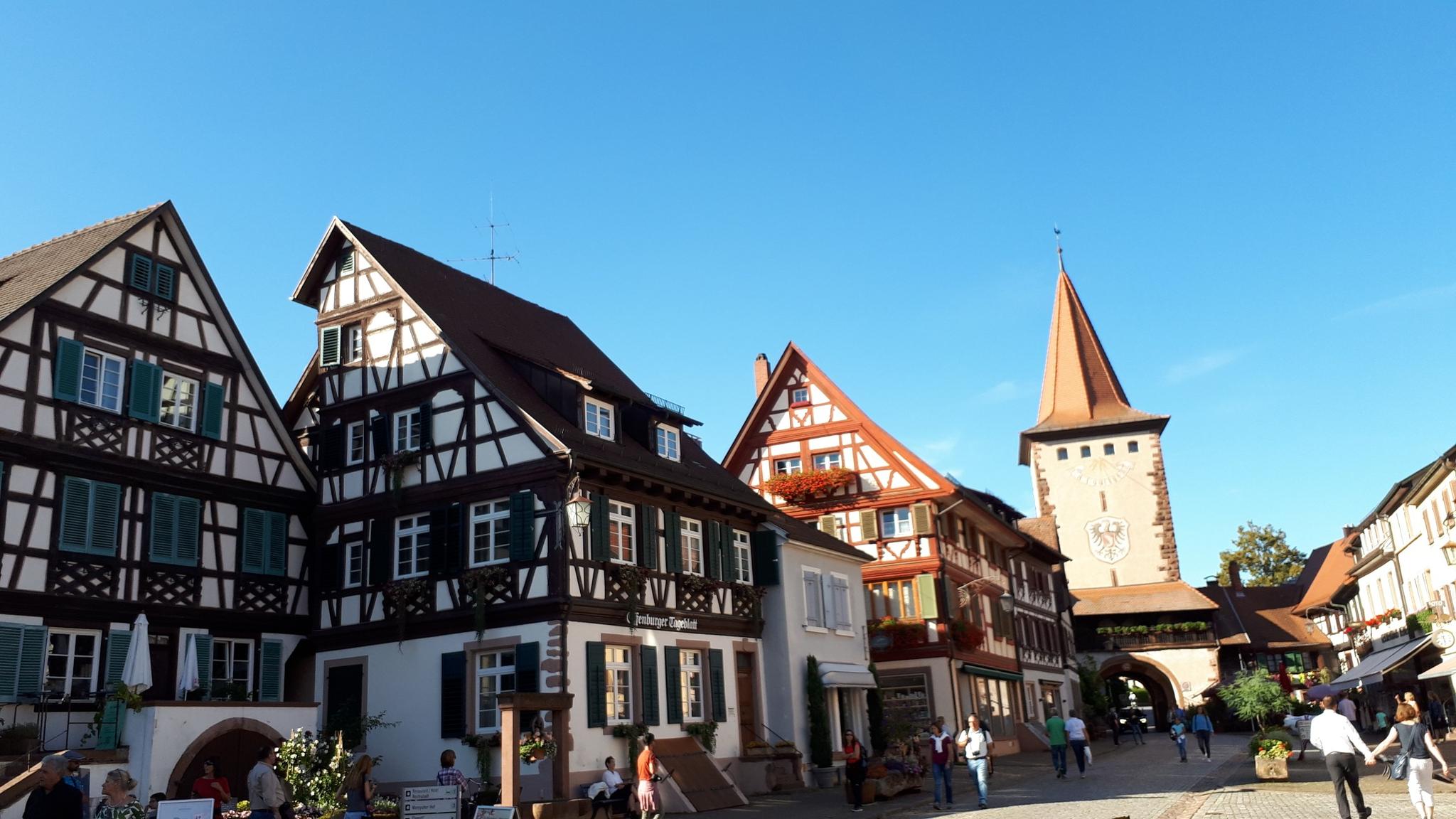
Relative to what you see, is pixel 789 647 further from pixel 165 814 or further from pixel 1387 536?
pixel 1387 536

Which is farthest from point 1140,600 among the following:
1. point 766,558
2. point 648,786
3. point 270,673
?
point 648,786

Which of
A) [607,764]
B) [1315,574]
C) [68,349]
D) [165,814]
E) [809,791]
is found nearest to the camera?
[165,814]

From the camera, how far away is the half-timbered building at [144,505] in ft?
64.2

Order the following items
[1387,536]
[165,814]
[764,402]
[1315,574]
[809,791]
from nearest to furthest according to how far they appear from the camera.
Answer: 1. [165,814]
2. [809,791]
3. [764,402]
4. [1387,536]
5. [1315,574]

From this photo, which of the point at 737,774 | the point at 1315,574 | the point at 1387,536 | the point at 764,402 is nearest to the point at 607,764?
the point at 737,774

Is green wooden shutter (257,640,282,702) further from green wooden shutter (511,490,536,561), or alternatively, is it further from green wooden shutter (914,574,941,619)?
green wooden shutter (914,574,941,619)

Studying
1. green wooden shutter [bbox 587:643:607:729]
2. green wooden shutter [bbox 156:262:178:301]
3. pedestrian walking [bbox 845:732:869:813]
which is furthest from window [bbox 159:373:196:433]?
pedestrian walking [bbox 845:732:869:813]

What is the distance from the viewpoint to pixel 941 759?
20.2 metres

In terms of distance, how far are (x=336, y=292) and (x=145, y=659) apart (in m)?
9.23

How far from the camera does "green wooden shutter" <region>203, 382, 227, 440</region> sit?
23.3 m

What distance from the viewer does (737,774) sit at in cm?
2486

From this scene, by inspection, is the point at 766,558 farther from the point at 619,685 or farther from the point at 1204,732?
the point at 1204,732

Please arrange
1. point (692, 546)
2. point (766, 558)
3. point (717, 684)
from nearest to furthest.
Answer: point (717, 684) → point (692, 546) → point (766, 558)

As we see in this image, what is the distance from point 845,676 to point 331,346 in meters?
13.3
